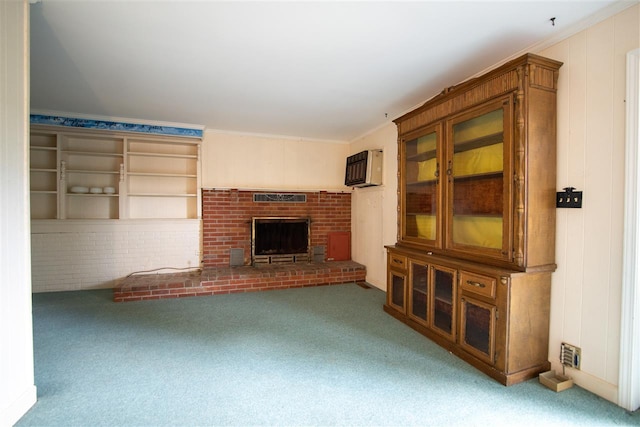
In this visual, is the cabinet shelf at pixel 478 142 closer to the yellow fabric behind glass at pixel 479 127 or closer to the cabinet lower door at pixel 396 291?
the yellow fabric behind glass at pixel 479 127

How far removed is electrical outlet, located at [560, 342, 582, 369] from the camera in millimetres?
2068

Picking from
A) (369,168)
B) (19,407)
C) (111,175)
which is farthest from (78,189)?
(369,168)

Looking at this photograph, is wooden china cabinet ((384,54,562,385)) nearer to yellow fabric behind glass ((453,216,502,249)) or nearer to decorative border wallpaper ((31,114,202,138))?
yellow fabric behind glass ((453,216,502,249))

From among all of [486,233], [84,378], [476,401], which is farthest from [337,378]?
[84,378]

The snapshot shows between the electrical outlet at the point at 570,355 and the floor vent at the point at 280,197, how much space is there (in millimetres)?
3950

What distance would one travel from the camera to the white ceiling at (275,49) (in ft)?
6.38

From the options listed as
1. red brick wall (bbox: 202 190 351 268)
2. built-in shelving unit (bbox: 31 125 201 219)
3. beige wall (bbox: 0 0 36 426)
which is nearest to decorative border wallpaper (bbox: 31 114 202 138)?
built-in shelving unit (bbox: 31 125 201 219)

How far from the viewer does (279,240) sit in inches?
203

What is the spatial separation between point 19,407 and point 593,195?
3777 millimetres

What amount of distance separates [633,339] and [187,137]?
17.4ft

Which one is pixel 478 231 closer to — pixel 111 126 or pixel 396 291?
pixel 396 291

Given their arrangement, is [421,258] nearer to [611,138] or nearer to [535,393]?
[535,393]

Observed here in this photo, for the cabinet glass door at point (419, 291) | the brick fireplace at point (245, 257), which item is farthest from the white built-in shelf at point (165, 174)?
the cabinet glass door at point (419, 291)

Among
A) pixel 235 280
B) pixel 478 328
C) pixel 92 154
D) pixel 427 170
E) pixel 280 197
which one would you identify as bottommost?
pixel 235 280
